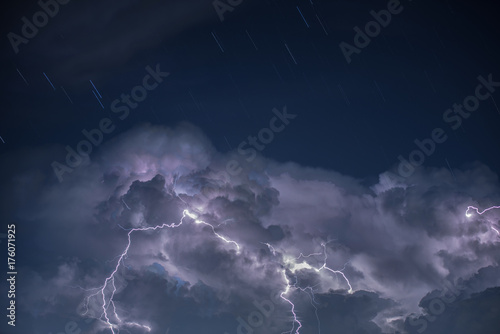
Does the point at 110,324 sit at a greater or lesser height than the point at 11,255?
lesser

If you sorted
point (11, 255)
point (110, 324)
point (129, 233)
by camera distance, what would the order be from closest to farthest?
1. point (11, 255)
2. point (110, 324)
3. point (129, 233)

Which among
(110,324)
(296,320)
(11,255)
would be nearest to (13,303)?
(11,255)

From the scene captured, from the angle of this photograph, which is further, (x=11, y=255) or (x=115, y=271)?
(x=115, y=271)

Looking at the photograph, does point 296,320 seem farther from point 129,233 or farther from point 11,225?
point 11,225

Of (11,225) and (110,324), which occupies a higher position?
(11,225)

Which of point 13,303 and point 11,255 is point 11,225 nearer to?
point 11,255

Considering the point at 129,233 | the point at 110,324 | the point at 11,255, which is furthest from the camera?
the point at 129,233

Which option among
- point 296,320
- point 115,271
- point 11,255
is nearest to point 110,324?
point 115,271

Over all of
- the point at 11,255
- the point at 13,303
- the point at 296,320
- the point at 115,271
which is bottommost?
the point at 296,320

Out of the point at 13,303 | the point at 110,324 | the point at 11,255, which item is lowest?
the point at 110,324
